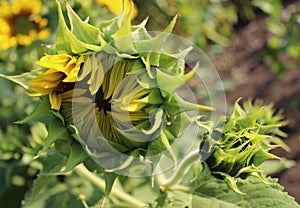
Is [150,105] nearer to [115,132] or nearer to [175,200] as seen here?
[115,132]

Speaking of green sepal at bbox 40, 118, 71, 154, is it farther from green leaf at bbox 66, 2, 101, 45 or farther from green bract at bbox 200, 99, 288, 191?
green bract at bbox 200, 99, 288, 191

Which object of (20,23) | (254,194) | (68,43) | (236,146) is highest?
(68,43)

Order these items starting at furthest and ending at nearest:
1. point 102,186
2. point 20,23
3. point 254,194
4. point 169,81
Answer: point 20,23
point 102,186
point 254,194
point 169,81

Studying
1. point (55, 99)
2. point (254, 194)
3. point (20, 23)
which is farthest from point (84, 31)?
point (20, 23)

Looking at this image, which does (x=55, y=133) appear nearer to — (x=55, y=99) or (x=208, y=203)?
(x=55, y=99)

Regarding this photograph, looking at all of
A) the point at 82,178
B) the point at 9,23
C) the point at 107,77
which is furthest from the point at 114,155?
the point at 9,23

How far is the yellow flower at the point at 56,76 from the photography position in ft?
3.51

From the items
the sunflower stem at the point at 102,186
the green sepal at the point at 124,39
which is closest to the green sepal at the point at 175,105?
the green sepal at the point at 124,39

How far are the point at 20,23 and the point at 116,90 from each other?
3.82ft

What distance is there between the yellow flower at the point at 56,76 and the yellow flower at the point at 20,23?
0.98 m

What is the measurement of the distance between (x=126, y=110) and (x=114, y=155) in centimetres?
11

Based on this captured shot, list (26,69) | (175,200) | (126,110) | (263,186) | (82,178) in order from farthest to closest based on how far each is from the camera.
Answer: (26,69)
(82,178)
(175,200)
(263,186)
(126,110)

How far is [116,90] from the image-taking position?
109cm

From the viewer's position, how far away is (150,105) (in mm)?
1101
